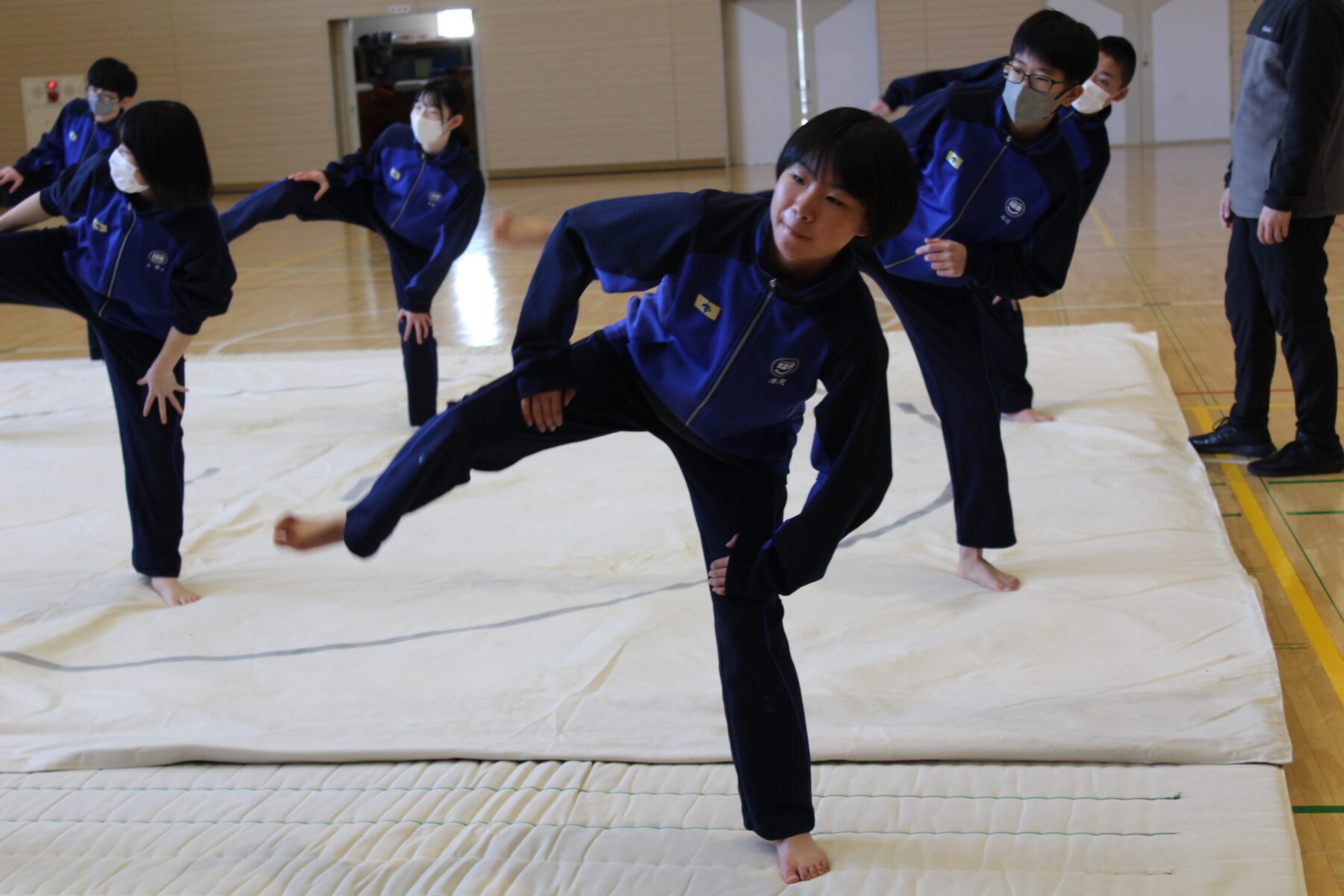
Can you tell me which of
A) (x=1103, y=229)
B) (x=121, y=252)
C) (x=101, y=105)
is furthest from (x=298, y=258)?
(x=121, y=252)

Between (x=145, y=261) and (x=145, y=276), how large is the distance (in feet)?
0.12

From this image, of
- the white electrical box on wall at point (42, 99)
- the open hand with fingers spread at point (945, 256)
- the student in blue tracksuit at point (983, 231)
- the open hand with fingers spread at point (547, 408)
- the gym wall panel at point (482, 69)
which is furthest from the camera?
the gym wall panel at point (482, 69)

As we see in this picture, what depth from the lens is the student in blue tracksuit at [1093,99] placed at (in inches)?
130

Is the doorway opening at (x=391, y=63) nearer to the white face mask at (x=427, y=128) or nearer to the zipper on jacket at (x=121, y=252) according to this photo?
the white face mask at (x=427, y=128)

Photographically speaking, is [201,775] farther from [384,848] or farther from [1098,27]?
[1098,27]

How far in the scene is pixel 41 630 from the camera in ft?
9.45

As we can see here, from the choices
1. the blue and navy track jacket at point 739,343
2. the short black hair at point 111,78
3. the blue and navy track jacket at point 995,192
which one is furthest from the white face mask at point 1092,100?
the short black hair at point 111,78

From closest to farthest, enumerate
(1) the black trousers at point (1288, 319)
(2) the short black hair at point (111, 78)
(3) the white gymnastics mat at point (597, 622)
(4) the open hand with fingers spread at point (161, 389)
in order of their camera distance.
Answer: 1. (3) the white gymnastics mat at point (597, 622)
2. (4) the open hand with fingers spread at point (161, 389)
3. (1) the black trousers at point (1288, 319)
4. (2) the short black hair at point (111, 78)

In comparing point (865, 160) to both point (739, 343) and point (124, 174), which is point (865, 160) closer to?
point (739, 343)

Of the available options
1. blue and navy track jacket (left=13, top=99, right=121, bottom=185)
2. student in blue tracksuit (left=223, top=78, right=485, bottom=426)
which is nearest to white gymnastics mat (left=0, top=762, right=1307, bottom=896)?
student in blue tracksuit (left=223, top=78, right=485, bottom=426)

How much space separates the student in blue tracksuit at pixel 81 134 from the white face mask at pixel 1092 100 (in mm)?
3542

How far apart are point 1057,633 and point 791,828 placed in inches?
41.7

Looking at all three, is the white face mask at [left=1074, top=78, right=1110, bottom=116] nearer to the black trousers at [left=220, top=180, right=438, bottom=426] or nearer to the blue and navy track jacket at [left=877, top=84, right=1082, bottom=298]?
the blue and navy track jacket at [left=877, top=84, right=1082, bottom=298]

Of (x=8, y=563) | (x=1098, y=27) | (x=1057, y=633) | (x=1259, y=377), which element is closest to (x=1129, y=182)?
(x=1098, y=27)
